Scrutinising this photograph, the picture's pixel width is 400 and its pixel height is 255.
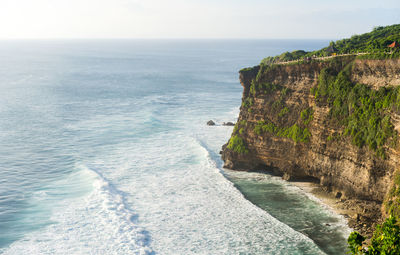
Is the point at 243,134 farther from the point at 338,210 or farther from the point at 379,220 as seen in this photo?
the point at 379,220

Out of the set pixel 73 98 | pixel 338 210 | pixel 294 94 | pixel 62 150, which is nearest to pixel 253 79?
Answer: pixel 294 94

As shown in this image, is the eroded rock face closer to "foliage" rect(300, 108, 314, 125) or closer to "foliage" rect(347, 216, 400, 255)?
"foliage" rect(300, 108, 314, 125)

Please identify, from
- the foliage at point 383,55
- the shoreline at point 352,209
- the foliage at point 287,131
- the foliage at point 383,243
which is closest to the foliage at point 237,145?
the foliage at point 287,131

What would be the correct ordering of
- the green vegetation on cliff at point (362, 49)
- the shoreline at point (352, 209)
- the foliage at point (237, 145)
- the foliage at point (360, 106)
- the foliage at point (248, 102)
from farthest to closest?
1. the foliage at point (248, 102)
2. the foliage at point (237, 145)
3. the green vegetation on cliff at point (362, 49)
4. the foliage at point (360, 106)
5. the shoreline at point (352, 209)

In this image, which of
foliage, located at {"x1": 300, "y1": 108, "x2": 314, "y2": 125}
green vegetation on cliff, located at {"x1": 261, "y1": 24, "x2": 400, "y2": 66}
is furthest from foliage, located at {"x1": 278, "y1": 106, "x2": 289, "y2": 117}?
green vegetation on cliff, located at {"x1": 261, "y1": 24, "x2": 400, "y2": 66}

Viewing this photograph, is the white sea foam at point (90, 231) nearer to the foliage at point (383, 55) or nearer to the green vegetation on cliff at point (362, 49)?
the green vegetation on cliff at point (362, 49)

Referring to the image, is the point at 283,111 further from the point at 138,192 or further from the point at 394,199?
the point at 138,192

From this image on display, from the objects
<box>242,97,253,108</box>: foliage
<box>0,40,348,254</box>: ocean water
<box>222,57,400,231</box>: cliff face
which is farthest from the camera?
<box>242,97,253,108</box>: foliage

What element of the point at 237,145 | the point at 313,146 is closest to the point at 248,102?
the point at 237,145
